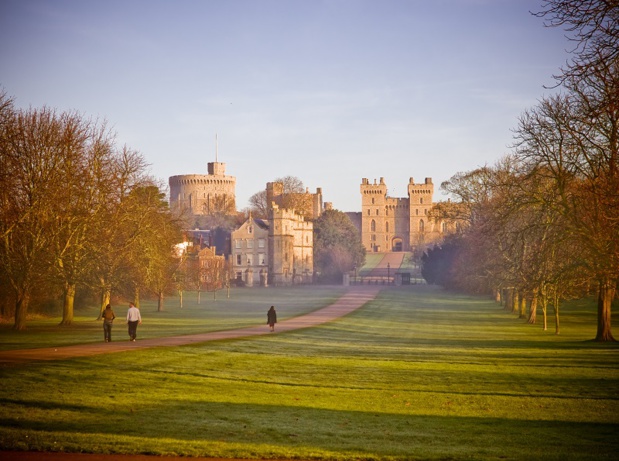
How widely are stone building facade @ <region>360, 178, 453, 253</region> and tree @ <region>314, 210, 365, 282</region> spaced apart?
6339cm

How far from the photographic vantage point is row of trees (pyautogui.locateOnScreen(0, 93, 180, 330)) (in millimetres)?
36781

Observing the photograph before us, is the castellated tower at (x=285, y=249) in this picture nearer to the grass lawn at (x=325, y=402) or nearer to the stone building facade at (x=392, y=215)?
the stone building facade at (x=392, y=215)

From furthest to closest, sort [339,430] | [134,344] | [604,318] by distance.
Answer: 1. [604,318]
2. [134,344]
3. [339,430]

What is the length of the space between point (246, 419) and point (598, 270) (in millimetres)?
16680

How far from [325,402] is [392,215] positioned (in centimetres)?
17707

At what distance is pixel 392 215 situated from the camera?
194 meters

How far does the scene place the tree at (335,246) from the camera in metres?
119

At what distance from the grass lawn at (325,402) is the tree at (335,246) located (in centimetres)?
8590

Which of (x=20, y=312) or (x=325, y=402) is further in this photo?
(x=20, y=312)

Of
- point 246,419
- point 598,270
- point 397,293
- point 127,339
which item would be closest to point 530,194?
point 598,270

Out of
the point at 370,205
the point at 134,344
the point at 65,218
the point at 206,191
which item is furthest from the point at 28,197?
the point at 370,205

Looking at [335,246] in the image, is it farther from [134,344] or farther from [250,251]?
[134,344]

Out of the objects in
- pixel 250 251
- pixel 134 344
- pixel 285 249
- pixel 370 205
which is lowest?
pixel 134 344

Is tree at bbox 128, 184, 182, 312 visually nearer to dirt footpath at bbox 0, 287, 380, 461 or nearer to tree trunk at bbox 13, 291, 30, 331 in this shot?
tree trunk at bbox 13, 291, 30, 331
